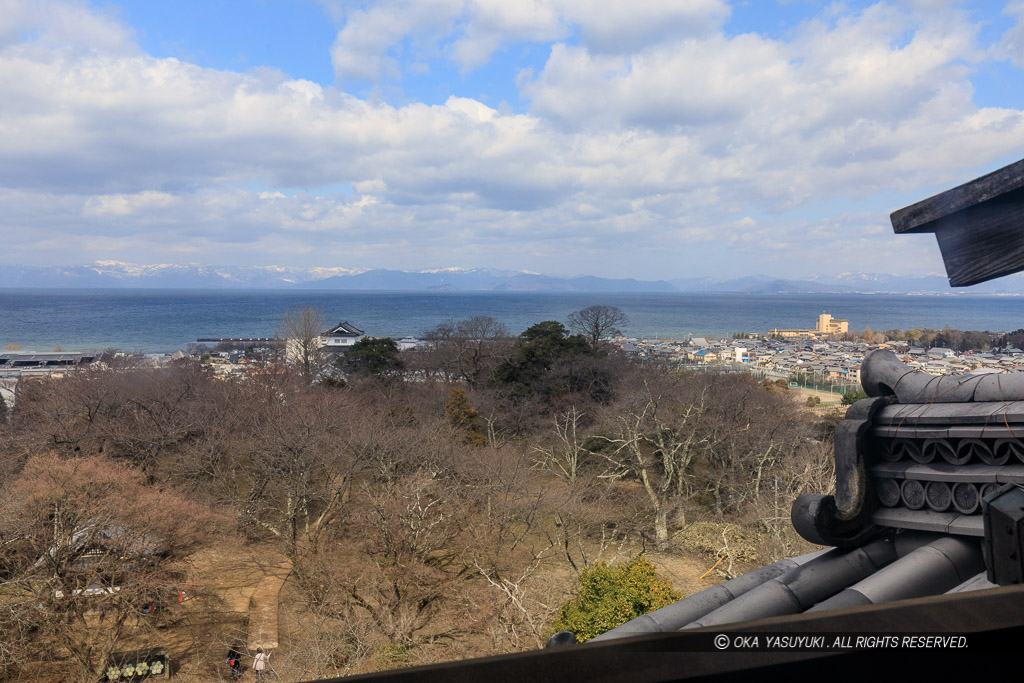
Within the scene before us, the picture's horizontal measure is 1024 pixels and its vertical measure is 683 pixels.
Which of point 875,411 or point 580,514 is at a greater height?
point 875,411

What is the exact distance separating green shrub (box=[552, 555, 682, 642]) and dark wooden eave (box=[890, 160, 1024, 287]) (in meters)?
10.8

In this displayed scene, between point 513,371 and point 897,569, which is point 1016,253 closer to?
point 897,569

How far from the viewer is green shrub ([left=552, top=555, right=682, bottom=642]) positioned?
38.9 ft

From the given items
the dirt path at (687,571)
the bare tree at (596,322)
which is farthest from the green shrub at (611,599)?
the bare tree at (596,322)

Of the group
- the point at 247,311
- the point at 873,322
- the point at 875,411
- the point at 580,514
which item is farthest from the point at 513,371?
the point at 247,311

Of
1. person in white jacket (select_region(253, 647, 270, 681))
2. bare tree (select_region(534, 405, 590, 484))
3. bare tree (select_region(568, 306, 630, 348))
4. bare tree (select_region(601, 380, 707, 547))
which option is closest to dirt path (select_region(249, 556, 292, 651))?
person in white jacket (select_region(253, 647, 270, 681))

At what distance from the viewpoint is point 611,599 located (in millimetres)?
12000

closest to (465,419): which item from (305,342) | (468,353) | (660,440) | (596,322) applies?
(660,440)

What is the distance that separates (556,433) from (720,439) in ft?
20.5

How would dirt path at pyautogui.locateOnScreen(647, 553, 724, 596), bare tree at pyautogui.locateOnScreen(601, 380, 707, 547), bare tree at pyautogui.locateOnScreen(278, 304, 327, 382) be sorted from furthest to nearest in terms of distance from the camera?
1. bare tree at pyautogui.locateOnScreen(278, 304, 327, 382)
2. bare tree at pyautogui.locateOnScreen(601, 380, 707, 547)
3. dirt path at pyautogui.locateOnScreen(647, 553, 724, 596)

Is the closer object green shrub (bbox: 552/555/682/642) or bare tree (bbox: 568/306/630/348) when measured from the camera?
green shrub (bbox: 552/555/682/642)

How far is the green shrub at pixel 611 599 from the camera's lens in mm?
11852

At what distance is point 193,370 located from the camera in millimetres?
30094

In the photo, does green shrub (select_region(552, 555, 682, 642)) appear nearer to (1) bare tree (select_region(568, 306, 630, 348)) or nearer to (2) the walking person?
(2) the walking person
